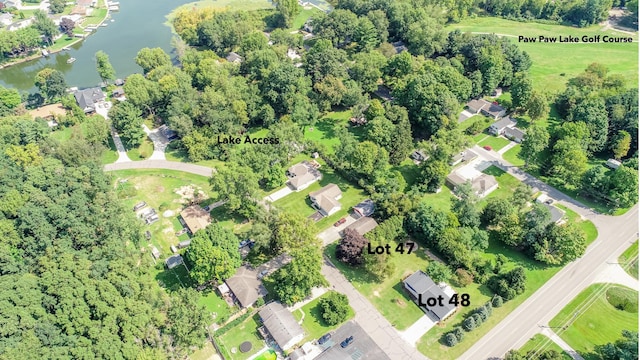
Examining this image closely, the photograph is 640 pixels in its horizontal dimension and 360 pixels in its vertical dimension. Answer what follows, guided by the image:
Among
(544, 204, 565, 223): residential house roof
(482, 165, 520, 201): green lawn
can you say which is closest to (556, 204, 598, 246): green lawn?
(544, 204, 565, 223): residential house roof

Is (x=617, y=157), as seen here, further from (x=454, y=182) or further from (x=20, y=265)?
(x=20, y=265)

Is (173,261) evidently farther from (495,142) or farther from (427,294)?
(495,142)

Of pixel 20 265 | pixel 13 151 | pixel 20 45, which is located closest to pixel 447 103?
pixel 20 265

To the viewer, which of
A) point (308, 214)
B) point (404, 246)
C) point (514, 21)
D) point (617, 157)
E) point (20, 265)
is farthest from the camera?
point (514, 21)

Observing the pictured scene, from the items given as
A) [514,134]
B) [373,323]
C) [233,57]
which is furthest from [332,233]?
[233,57]

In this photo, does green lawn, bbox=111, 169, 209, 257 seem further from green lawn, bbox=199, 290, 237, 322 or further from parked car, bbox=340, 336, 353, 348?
parked car, bbox=340, 336, 353, 348

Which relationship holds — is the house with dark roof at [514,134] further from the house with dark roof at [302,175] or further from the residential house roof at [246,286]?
the residential house roof at [246,286]
